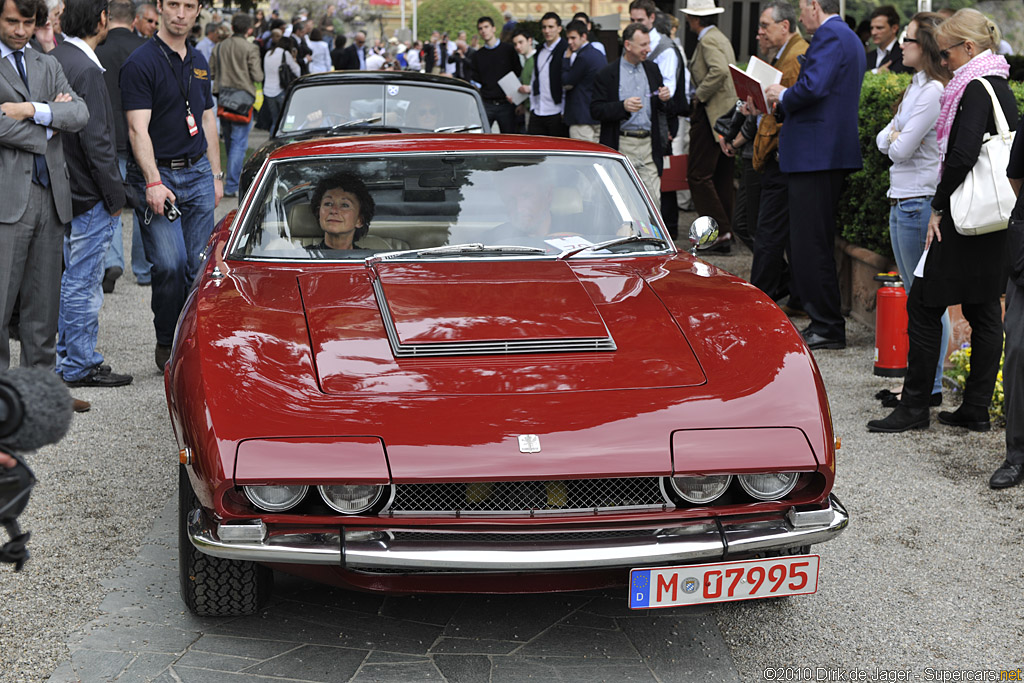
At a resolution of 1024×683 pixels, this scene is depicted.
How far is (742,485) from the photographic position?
3.37 m

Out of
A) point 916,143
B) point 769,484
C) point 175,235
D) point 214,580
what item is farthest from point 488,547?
point 175,235

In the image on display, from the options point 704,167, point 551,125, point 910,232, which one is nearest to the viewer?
point 910,232

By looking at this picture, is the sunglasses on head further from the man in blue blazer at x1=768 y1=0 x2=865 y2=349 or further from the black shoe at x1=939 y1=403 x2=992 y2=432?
the black shoe at x1=939 y1=403 x2=992 y2=432

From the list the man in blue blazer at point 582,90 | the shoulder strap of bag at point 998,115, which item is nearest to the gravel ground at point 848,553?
the shoulder strap of bag at point 998,115

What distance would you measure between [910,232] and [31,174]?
464 centimetres

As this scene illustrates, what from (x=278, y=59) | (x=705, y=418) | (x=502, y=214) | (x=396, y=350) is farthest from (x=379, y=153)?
(x=278, y=59)

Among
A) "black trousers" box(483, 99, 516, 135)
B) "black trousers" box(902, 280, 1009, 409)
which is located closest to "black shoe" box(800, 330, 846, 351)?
"black trousers" box(902, 280, 1009, 409)

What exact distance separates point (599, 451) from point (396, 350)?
2.57 ft

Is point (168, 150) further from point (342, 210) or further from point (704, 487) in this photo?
point (704, 487)

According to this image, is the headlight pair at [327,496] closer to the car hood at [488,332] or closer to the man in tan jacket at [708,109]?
the car hood at [488,332]

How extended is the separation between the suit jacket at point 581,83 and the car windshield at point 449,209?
6.90 meters

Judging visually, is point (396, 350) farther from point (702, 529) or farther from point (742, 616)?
point (742, 616)

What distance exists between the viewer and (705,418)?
11.1 feet

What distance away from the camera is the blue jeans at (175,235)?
683 cm
